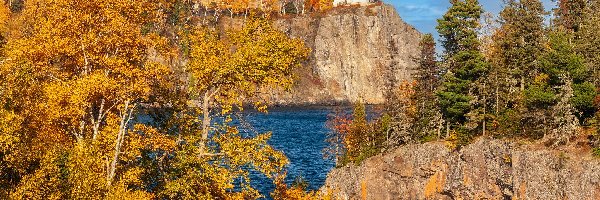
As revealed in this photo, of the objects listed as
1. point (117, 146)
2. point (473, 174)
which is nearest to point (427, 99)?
point (473, 174)

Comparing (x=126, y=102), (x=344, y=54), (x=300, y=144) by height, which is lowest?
(x=300, y=144)

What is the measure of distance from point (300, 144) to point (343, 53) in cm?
10009

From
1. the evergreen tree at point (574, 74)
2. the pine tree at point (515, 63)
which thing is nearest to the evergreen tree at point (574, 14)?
the pine tree at point (515, 63)

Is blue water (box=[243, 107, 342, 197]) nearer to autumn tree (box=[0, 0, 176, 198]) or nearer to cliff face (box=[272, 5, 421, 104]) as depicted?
autumn tree (box=[0, 0, 176, 198])

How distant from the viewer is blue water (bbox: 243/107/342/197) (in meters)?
63.1

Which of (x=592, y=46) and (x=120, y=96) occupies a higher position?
(x=592, y=46)

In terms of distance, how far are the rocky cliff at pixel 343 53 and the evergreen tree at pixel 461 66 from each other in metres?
130

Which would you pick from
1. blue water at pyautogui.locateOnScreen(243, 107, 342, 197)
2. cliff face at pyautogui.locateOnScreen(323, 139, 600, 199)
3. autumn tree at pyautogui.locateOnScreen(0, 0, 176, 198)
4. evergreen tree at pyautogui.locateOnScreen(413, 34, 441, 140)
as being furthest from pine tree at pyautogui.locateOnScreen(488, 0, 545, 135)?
autumn tree at pyautogui.locateOnScreen(0, 0, 176, 198)

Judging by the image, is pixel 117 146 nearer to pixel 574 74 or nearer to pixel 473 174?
pixel 473 174

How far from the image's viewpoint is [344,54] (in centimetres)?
18550

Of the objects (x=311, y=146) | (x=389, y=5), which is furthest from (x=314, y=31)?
(x=311, y=146)

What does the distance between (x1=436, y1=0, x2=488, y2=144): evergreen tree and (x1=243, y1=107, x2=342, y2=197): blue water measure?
17131 mm

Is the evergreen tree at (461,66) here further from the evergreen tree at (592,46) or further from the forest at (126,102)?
the forest at (126,102)

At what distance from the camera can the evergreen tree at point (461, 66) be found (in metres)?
45.6
